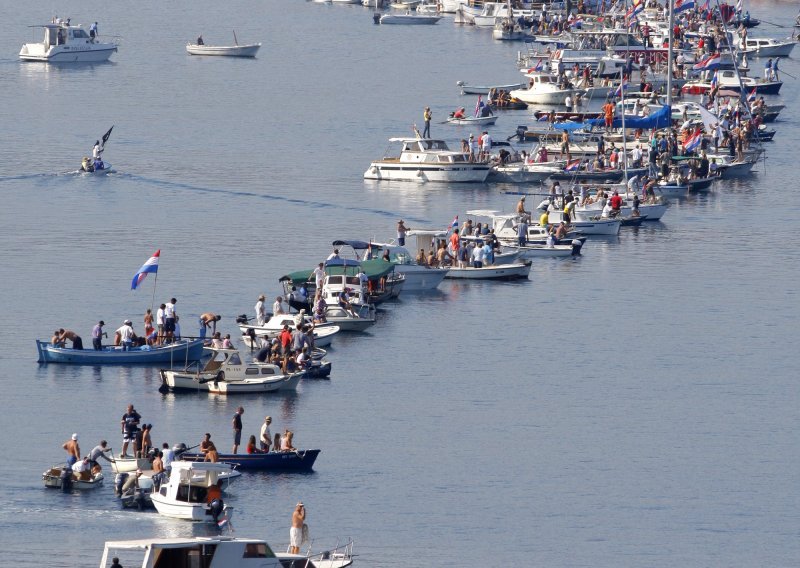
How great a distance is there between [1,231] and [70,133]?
31.5 metres

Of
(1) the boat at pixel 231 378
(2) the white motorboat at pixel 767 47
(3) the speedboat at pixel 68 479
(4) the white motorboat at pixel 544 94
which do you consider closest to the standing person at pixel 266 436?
(3) the speedboat at pixel 68 479

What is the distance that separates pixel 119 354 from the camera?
220 ft

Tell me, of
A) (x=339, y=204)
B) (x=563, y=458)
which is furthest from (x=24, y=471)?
(x=339, y=204)

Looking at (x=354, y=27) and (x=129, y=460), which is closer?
(x=129, y=460)

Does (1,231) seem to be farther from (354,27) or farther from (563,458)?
(354,27)

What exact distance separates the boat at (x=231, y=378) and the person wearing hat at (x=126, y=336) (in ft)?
9.83

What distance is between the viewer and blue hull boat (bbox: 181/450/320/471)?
183 feet

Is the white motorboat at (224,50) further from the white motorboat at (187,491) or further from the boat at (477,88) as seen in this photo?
the white motorboat at (187,491)

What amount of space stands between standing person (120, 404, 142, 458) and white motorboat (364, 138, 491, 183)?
1975 inches

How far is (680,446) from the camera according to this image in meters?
60.6

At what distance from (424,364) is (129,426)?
15916mm

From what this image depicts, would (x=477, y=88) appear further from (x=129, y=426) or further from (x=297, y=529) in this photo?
(x=297, y=529)

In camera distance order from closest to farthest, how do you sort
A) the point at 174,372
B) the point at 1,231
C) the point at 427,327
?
1. the point at 174,372
2. the point at 427,327
3. the point at 1,231

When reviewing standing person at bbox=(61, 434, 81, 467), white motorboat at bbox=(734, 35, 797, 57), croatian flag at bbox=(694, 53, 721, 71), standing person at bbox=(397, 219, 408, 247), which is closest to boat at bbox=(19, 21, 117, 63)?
croatian flag at bbox=(694, 53, 721, 71)
